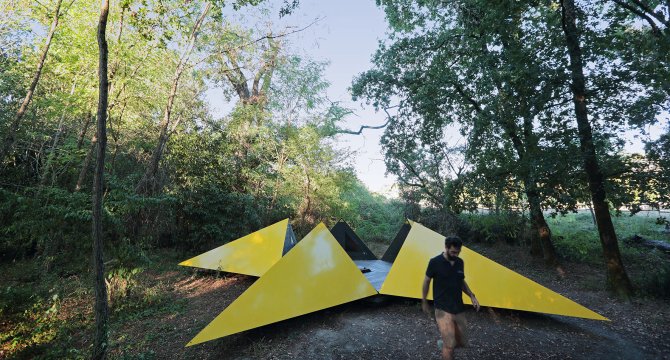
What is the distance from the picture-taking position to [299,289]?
5.17 metres

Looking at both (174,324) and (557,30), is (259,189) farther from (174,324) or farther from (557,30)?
(557,30)

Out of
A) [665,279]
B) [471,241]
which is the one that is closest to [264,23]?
[471,241]

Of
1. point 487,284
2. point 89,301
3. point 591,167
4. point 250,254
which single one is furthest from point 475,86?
point 89,301

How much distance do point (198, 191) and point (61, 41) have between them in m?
5.50

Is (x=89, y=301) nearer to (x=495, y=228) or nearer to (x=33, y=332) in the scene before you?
(x=33, y=332)

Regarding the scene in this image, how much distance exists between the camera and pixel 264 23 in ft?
43.8

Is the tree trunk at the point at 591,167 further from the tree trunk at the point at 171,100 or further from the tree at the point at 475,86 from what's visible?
the tree trunk at the point at 171,100

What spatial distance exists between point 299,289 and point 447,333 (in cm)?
262

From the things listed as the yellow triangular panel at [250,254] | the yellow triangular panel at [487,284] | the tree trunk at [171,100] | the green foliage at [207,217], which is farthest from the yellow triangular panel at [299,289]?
the green foliage at [207,217]

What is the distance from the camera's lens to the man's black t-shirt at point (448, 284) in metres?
3.29

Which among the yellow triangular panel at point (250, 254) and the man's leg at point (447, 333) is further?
the yellow triangular panel at point (250, 254)

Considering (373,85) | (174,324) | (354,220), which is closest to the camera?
(174,324)

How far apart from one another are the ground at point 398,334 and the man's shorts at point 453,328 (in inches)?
39.4

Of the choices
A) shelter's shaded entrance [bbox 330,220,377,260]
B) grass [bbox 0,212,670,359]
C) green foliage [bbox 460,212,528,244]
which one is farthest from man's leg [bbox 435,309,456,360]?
green foliage [bbox 460,212,528,244]
